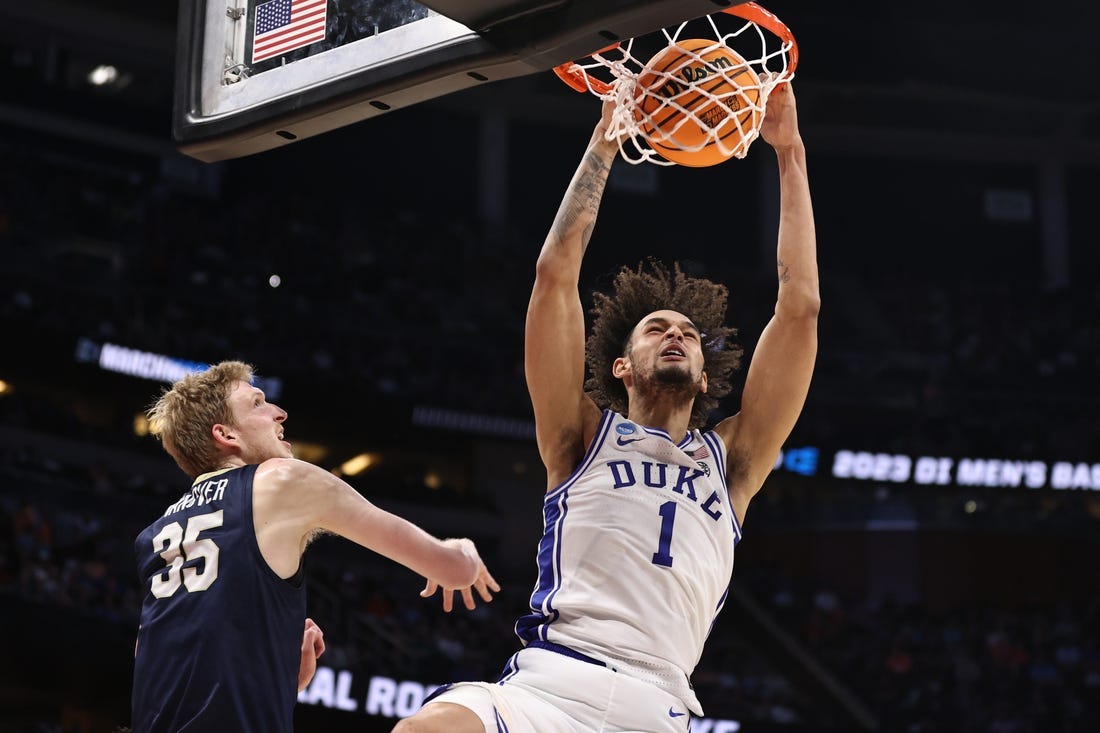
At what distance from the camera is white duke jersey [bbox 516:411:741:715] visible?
3.36 meters

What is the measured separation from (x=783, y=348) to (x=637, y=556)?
910mm

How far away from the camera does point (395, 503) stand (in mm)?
18656

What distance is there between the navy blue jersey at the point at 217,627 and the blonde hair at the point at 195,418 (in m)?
0.19

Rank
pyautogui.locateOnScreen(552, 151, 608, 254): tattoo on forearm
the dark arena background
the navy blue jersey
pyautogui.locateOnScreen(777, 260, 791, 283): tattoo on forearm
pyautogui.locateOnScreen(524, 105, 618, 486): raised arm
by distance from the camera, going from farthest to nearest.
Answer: the dark arena background
pyautogui.locateOnScreen(777, 260, 791, 283): tattoo on forearm
pyautogui.locateOnScreen(552, 151, 608, 254): tattoo on forearm
pyautogui.locateOnScreen(524, 105, 618, 486): raised arm
the navy blue jersey

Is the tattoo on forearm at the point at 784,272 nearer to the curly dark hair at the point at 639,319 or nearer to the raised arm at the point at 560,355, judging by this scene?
the curly dark hair at the point at 639,319

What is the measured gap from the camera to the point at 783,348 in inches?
155

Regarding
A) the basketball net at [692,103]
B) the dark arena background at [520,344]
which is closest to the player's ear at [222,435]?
the basketball net at [692,103]

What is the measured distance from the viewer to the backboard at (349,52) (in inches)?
115

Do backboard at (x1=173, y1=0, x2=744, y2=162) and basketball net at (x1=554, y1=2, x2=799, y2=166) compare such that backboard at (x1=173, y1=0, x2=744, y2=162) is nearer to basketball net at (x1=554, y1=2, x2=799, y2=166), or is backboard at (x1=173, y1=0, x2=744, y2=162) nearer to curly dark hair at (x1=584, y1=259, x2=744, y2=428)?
basketball net at (x1=554, y1=2, x2=799, y2=166)

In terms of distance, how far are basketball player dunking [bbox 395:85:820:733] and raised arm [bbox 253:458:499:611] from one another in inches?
13.9

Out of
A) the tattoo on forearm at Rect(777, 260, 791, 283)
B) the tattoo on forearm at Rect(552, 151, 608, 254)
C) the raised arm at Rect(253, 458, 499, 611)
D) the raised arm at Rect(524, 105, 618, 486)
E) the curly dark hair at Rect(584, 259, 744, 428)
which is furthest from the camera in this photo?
the curly dark hair at Rect(584, 259, 744, 428)

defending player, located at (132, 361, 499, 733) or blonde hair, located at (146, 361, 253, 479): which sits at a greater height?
blonde hair, located at (146, 361, 253, 479)

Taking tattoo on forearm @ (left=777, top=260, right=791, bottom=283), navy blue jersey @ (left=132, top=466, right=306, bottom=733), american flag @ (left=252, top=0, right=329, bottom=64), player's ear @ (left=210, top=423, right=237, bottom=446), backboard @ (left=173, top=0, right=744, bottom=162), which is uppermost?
american flag @ (left=252, top=0, right=329, bottom=64)

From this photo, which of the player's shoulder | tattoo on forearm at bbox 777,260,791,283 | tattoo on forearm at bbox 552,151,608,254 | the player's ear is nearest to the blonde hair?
the player's ear
